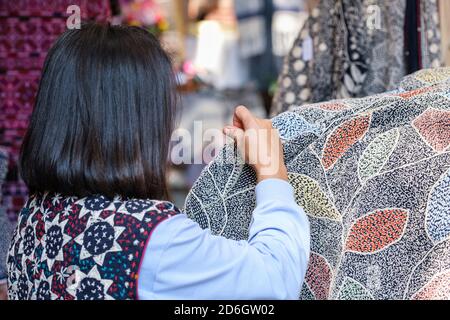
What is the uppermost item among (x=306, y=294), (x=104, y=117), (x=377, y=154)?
(x=104, y=117)

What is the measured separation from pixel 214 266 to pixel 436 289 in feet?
1.20

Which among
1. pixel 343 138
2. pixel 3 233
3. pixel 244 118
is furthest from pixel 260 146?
pixel 3 233

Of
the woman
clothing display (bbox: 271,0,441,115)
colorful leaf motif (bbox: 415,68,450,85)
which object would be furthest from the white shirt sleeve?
clothing display (bbox: 271,0,441,115)

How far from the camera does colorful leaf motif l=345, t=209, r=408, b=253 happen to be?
1241 millimetres

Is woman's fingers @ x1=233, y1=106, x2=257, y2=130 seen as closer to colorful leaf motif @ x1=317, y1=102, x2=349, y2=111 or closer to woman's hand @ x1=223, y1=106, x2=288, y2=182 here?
woman's hand @ x1=223, y1=106, x2=288, y2=182

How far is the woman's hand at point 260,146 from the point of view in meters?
1.30

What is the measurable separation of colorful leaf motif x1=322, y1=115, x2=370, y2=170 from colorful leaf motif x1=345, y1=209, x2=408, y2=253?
0.46 ft

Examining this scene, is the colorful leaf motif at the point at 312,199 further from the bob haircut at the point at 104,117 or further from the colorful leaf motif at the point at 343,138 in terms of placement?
the bob haircut at the point at 104,117

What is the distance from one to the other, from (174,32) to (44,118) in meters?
5.98

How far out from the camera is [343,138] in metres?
1.38

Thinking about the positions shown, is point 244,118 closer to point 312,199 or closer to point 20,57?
point 312,199

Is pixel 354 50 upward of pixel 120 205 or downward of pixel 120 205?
upward

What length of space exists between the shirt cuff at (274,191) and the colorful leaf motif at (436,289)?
0.26 meters

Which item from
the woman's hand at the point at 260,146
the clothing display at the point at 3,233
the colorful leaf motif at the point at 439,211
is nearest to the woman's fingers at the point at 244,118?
the woman's hand at the point at 260,146
